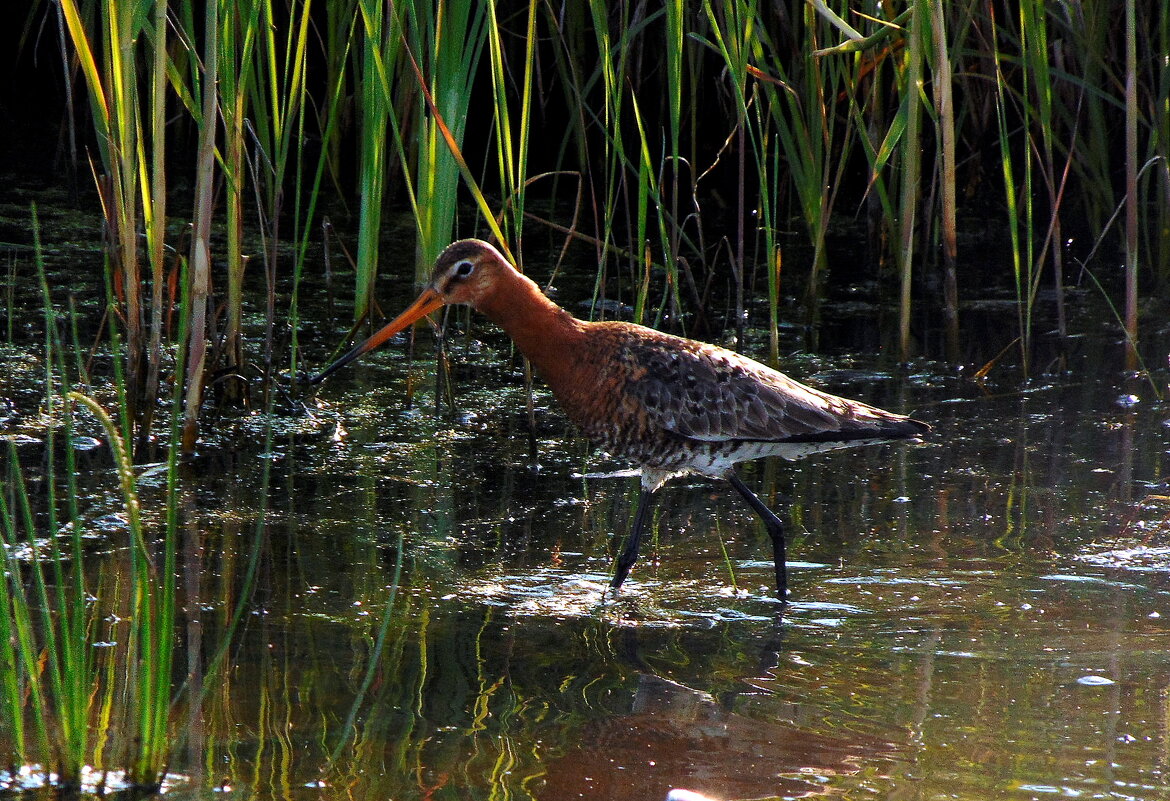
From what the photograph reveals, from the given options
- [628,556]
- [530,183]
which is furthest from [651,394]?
[530,183]

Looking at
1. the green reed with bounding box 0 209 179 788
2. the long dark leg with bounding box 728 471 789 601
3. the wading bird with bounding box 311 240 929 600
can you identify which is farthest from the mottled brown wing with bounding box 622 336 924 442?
the green reed with bounding box 0 209 179 788

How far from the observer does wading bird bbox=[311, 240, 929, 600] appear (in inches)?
184

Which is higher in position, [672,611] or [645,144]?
[645,144]

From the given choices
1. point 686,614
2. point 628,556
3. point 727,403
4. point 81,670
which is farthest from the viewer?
point 727,403

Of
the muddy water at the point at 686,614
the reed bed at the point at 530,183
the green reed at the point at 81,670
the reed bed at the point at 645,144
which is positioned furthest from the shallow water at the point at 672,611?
the reed bed at the point at 645,144

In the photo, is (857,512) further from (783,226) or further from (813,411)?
(783,226)

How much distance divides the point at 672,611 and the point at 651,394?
0.76m

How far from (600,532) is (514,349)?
81.5 inches

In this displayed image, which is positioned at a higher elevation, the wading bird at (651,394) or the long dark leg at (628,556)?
the wading bird at (651,394)

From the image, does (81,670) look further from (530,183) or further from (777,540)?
(530,183)

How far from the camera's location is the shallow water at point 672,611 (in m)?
3.20

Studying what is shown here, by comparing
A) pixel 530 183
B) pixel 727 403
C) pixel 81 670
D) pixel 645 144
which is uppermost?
pixel 530 183

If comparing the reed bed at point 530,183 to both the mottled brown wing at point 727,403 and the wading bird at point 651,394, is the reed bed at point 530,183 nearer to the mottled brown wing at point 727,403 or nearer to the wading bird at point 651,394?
the wading bird at point 651,394

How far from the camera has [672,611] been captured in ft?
14.1
